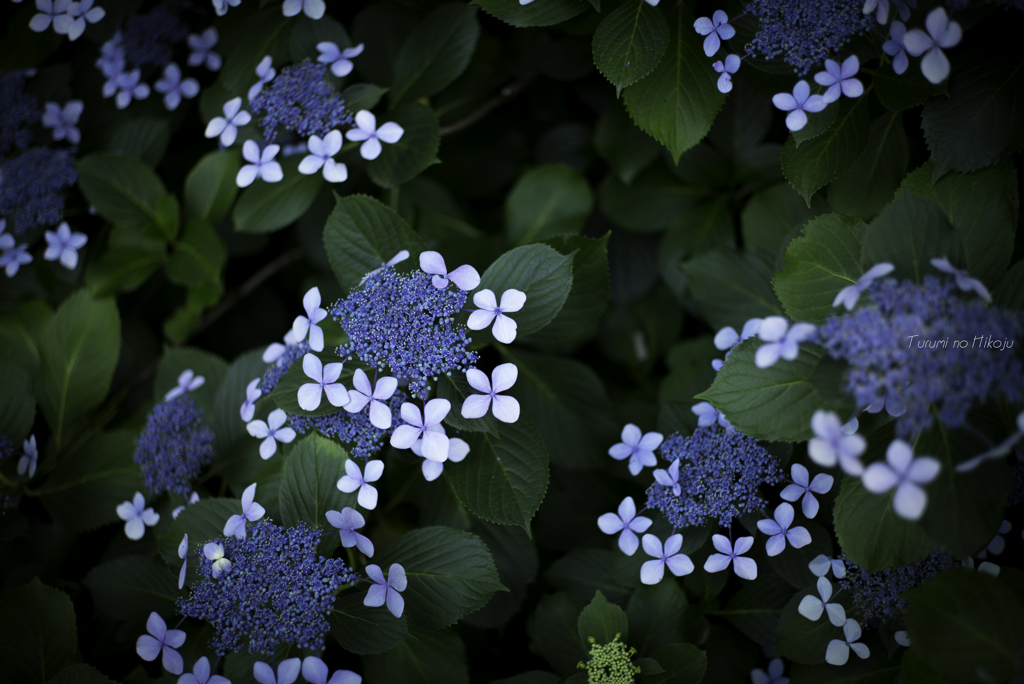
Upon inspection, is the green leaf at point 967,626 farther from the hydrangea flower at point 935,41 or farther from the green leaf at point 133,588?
the green leaf at point 133,588

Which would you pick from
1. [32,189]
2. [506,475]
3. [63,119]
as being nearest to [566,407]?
[506,475]

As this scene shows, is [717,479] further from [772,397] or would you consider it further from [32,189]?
[32,189]

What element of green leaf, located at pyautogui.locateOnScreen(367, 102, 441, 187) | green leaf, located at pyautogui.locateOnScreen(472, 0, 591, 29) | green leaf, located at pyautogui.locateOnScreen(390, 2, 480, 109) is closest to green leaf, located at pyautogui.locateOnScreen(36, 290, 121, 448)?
green leaf, located at pyautogui.locateOnScreen(367, 102, 441, 187)

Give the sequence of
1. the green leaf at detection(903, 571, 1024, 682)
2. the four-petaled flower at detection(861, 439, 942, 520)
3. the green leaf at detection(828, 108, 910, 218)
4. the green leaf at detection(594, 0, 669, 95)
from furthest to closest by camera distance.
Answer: the green leaf at detection(828, 108, 910, 218)
the green leaf at detection(594, 0, 669, 95)
the green leaf at detection(903, 571, 1024, 682)
the four-petaled flower at detection(861, 439, 942, 520)

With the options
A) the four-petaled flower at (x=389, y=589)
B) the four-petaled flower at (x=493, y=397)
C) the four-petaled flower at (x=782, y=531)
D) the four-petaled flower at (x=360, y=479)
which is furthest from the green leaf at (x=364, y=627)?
the four-petaled flower at (x=782, y=531)

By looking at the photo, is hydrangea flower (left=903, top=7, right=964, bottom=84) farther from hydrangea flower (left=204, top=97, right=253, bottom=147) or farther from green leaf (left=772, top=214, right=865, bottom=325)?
hydrangea flower (left=204, top=97, right=253, bottom=147)

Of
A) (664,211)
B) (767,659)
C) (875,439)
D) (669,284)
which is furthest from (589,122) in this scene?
(767,659)

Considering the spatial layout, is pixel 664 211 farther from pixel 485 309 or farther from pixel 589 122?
pixel 485 309
